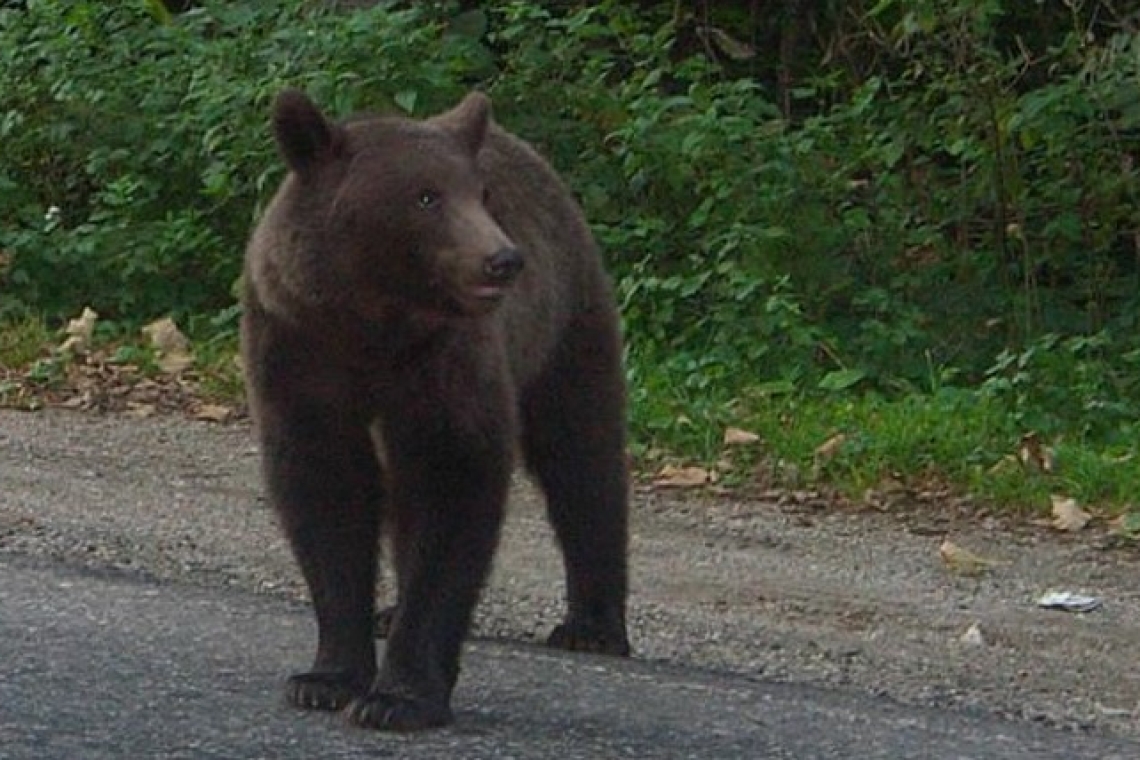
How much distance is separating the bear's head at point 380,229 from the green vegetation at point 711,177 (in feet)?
17.8

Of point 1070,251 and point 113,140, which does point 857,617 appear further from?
point 113,140

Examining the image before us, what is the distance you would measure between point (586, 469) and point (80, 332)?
213 inches

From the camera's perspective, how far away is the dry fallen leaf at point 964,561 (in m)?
9.57

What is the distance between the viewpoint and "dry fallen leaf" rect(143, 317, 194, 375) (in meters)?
12.5

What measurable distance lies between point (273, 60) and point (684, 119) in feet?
6.11

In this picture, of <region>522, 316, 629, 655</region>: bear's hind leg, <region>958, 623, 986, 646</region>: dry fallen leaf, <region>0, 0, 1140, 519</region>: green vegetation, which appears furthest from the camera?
<region>0, 0, 1140, 519</region>: green vegetation

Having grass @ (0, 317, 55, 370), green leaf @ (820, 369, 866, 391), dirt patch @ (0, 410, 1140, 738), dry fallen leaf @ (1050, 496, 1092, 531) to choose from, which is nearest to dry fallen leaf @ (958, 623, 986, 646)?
dirt patch @ (0, 410, 1140, 738)

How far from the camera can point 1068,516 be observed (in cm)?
1041

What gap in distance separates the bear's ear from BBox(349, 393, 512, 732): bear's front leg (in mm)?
567

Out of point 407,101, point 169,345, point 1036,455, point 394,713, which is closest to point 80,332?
point 169,345

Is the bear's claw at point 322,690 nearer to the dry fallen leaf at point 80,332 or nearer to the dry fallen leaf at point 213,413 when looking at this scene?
the dry fallen leaf at point 213,413

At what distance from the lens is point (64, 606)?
7.60m

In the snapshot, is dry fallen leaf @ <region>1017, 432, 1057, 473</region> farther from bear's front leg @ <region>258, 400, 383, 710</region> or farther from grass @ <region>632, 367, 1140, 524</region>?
bear's front leg @ <region>258, 400, 383, 710</region>

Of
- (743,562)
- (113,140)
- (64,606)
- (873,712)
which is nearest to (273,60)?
(113,140)
